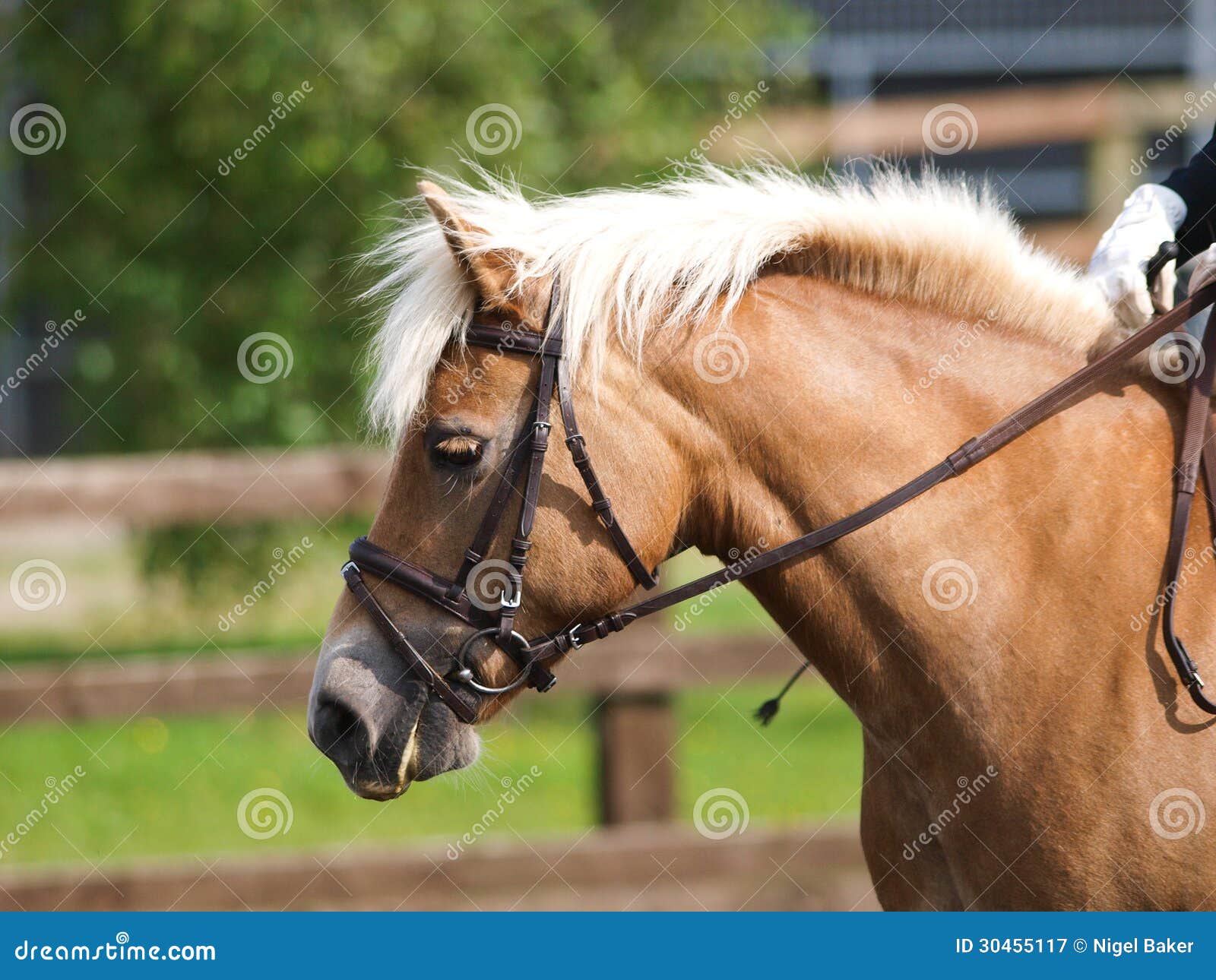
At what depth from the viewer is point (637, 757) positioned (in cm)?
486

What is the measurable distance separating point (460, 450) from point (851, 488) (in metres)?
0.75

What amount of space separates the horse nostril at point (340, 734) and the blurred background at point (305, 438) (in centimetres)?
238

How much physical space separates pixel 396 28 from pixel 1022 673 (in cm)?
596

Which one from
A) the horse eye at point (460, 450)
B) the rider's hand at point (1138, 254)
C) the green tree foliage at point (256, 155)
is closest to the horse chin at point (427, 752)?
the horse eye at point (460, 450)

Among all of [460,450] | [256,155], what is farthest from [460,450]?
[256,155]

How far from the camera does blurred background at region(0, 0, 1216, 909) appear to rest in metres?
4.71

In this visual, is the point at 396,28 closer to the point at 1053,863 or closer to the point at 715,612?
Result: the point at 715,612

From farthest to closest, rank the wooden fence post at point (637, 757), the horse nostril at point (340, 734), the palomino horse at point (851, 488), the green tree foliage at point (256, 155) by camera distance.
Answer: the green tree foliage at point (256, 155), the wooden fence post at point (637, 757), the horse nostril at point (340, 734), the palomino horse at point (851, 488)

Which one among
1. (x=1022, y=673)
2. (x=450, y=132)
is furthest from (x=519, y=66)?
(x=1022, y=673)

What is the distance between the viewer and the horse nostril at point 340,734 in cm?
229

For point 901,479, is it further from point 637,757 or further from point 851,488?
point 637,757

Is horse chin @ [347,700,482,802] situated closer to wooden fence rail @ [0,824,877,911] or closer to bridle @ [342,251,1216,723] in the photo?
bridle @ [342,251,1216,723]

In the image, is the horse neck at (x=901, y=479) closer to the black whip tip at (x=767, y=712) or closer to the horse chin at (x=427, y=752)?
the black whip tip at (x=767, y=712)

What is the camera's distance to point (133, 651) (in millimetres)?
8219
